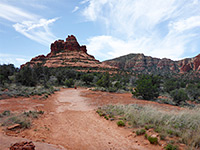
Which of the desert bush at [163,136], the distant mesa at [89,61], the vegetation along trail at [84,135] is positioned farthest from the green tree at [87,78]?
the distant mesa at [89,61]

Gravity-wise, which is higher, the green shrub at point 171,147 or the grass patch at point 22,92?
the grass patch at point 22,92

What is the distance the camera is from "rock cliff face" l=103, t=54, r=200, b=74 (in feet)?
287

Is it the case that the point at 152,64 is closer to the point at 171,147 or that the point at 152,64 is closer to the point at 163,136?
the point at 163,136

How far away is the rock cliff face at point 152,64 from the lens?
87.5m

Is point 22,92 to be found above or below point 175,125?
above

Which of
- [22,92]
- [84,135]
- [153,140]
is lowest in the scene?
[84,135]

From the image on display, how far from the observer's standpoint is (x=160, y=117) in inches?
250

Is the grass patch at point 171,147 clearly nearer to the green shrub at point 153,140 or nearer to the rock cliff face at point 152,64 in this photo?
the green shrub at point 153,140

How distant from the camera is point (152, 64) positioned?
112875mm

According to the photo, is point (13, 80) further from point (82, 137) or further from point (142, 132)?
point (142, 132)

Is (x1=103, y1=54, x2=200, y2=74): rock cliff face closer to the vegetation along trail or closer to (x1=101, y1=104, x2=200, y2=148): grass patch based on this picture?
(x1=101, y1=104, x2=200, y2=148): grass patch

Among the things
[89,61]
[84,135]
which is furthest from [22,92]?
[89,61]

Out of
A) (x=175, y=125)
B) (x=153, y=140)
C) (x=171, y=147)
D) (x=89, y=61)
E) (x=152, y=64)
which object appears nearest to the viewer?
(x=171, y=147)

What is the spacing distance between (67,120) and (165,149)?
559 cm
